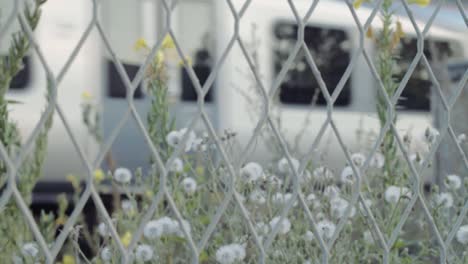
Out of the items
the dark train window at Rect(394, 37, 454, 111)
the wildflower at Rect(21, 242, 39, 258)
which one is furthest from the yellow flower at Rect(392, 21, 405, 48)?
the dark train window at Rect(394, 37, 454, 111)

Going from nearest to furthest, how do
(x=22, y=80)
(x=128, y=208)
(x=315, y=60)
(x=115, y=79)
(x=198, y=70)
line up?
1. (x=128, y=208)
2. (x=22, y=80)
3. (x=115, y=79)
4. (x=198, y=70)
5. (x=315, y=60)

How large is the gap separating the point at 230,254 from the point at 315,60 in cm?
589

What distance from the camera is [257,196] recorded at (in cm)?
210

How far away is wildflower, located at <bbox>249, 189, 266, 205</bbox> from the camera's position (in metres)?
2.05

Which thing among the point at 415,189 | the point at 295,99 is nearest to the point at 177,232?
the point at 415,189

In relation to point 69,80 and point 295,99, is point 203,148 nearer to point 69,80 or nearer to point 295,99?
point 69,80

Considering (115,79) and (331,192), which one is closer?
(331,192)

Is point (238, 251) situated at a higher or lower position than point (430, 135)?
lower

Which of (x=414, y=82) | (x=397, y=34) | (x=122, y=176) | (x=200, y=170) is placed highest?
(x=397, y=34)

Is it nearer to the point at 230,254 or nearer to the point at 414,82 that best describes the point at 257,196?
the point at 230,254

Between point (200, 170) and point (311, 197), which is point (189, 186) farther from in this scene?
point (200, 170)

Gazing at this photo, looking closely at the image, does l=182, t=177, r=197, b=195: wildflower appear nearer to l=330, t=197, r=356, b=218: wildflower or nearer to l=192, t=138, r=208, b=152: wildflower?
l=192, t=138, r=208, b=152: wildflower

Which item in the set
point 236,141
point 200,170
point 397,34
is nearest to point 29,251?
point 236,141

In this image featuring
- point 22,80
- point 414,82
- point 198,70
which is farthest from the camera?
point 198,70
